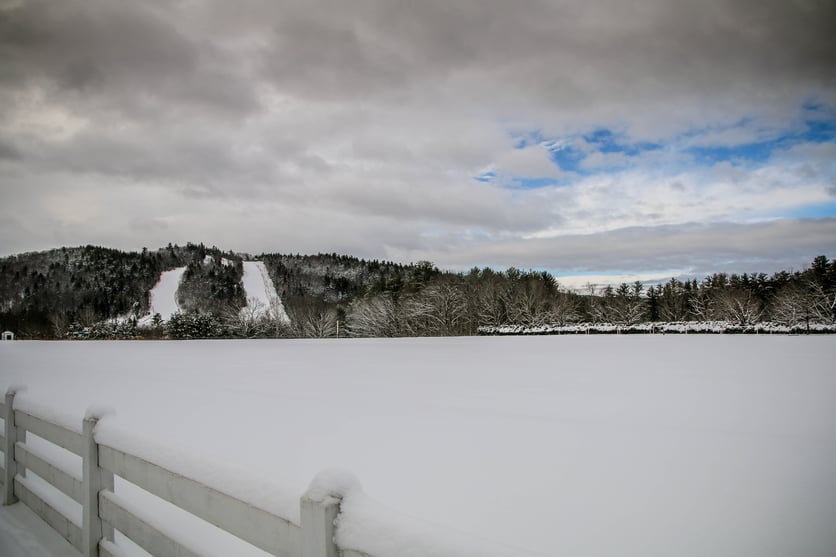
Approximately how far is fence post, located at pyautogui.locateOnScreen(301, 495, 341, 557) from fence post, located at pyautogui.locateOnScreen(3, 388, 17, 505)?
4774mm

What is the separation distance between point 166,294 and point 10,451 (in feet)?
496

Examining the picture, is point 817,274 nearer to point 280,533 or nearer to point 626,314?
point 626,314

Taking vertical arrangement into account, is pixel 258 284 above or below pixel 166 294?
above

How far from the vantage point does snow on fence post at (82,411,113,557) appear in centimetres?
309

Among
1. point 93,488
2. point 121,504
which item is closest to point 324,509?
point 121,504

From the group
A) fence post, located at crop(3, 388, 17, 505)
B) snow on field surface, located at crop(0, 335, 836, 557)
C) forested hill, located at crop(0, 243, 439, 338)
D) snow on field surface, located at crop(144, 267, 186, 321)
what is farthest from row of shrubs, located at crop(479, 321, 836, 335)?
snow on field surface, located at crop(144, 267, 186, 321)

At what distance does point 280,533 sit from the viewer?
164 centimetres

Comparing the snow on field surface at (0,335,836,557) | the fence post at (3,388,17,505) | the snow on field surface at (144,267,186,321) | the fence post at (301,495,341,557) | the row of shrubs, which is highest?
the snow on field surface at (144,267,186,321)

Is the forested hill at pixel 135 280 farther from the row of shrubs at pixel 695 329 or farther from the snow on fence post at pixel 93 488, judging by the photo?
the snow on fence post at pixel 93 488

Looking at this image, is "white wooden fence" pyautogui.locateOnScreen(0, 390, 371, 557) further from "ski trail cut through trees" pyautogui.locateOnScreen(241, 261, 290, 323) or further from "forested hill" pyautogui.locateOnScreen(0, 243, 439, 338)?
"ski trail cut through trees" pyautogui.locateOnScreen(241, 261, 290, 323)

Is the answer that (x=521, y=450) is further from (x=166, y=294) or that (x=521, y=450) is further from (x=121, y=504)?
(x=166, y=294)

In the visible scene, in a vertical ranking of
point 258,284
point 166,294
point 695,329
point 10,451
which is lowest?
point 695,329

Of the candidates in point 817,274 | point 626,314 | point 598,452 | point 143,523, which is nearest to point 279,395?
point 598,452

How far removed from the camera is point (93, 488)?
310 cm
